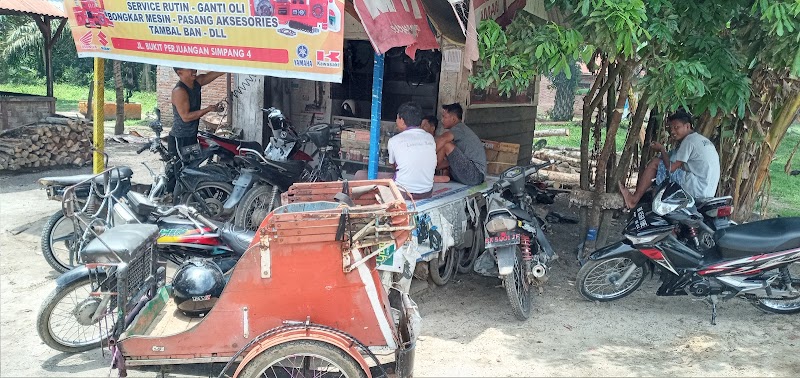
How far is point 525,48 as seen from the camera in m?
4.88

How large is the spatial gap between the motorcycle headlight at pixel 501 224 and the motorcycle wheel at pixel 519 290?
1.02 ft

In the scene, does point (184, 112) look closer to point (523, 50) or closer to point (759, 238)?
point (523, 50)

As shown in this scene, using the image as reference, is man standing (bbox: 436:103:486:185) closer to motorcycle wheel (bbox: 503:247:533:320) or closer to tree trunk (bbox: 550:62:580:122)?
motorcycle wheel (bbox: 503:247:533:320)

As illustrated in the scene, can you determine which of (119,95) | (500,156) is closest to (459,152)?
(500,156)

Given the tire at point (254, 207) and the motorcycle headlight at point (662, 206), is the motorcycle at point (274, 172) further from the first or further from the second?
the motorcycle headlight at point (662, 206)

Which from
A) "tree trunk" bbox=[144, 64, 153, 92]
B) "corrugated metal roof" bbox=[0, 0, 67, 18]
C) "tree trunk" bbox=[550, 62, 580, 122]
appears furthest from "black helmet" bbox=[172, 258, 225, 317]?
"tree trunk" bbox=[144, 64, 153, 92]

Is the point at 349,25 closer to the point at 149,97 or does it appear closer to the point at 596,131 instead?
the point at 596,131

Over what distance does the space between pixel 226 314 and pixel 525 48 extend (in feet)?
10.5

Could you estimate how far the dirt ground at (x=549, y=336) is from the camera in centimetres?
418

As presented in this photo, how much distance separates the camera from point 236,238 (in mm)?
4441

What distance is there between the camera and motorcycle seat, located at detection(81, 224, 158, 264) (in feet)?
10.9

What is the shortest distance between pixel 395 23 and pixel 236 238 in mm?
2183

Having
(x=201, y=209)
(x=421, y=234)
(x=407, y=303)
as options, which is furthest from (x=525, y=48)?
(x=201, y=209)

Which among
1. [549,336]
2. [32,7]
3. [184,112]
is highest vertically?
[32,7]
